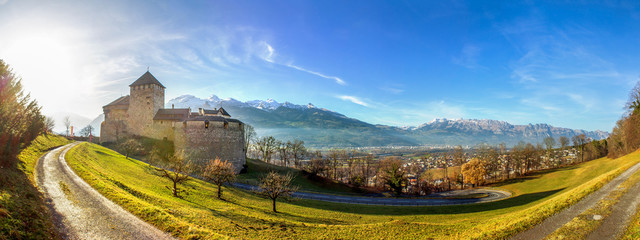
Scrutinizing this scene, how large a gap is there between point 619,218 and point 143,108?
236 feet

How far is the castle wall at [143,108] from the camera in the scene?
56.1 metres

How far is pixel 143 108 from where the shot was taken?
185 ft

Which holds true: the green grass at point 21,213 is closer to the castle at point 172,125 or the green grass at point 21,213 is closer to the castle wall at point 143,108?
the castle at point 172,125

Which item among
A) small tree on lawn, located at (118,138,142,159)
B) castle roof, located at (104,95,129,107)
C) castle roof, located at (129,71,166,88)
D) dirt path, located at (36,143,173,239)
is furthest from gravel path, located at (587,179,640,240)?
castle roof, located at (104,95,129,107)

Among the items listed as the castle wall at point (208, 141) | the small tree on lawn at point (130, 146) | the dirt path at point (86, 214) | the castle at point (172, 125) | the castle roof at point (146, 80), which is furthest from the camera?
the castle roof at point (146, 80)

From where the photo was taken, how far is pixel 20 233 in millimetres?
9203

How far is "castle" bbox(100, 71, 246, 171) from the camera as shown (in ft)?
155

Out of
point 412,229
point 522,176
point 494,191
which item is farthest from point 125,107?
point 522,176

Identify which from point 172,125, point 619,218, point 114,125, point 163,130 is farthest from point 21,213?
point 114,125

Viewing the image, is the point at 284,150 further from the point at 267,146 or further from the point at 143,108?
the point at 143,108

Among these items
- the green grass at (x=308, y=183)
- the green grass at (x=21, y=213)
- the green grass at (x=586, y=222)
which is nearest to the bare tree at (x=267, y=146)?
the green grass at (x=308, y=183)

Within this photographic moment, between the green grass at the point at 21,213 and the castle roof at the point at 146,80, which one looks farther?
the castle roof at the point at 146,80

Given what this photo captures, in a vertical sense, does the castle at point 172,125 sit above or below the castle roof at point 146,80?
below

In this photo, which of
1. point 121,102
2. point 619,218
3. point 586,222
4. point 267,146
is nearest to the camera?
point 586,222
